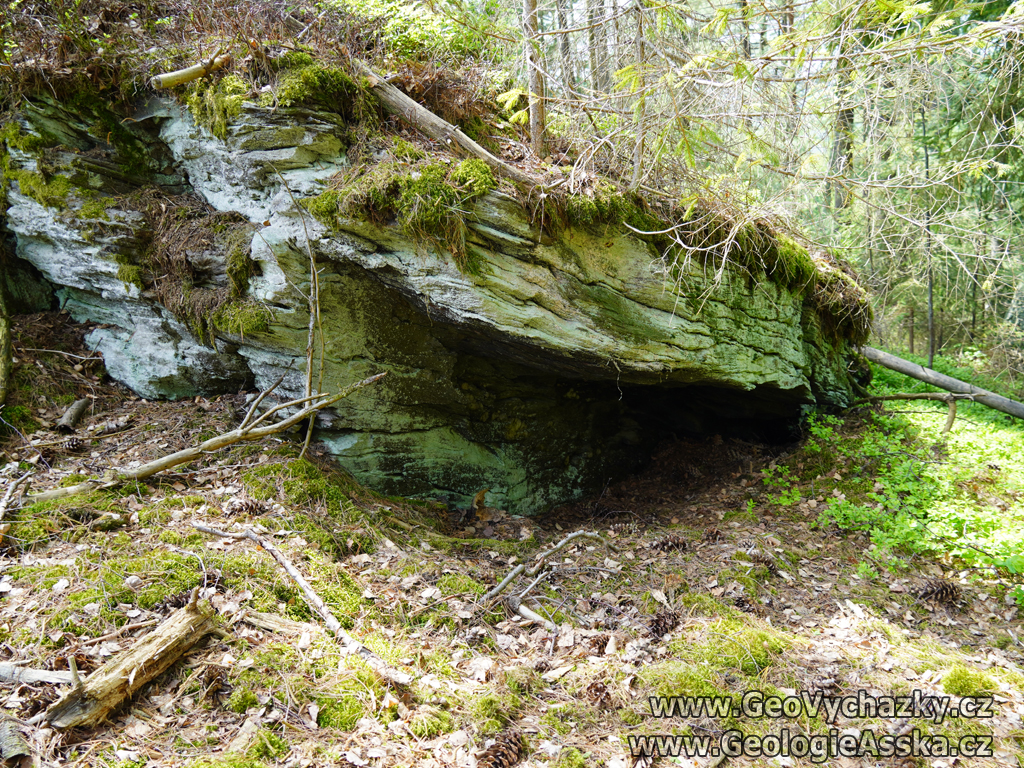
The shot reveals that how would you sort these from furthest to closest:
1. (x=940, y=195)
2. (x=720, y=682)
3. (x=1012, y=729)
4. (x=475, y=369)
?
(x=940, y=195)
(x=475, y=369)
(x=720, y=682)
(x=1012, y=729)

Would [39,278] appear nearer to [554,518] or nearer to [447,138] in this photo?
[447,138]

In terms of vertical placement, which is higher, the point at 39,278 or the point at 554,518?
the point at 39,278

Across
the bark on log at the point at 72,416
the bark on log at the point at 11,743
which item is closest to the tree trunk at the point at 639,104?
the bark on log at the point at 11,743

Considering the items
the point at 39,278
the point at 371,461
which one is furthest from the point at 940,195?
the point at 39,278

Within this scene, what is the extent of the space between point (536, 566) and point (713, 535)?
2.16m

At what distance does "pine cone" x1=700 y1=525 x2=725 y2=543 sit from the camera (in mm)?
5402

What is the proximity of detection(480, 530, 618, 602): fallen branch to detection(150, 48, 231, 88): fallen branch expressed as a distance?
5.61m

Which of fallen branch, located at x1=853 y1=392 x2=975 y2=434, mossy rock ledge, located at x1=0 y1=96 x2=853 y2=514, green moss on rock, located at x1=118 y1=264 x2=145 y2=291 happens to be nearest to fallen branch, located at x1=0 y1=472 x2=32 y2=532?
mossy rock ledge, located at x1=0 y1=96 x2=853 y2=514

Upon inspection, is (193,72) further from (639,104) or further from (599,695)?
(599,695)

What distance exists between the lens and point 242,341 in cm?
553

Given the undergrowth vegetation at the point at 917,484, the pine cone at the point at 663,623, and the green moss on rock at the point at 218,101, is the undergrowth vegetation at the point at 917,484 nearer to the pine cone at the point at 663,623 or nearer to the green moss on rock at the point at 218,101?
the pine cone at the point at 663,623

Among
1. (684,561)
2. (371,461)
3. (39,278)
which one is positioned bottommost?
(684,561)

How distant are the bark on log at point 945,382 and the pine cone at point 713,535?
5005 millimetres

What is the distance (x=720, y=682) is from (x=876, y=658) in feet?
4.37
